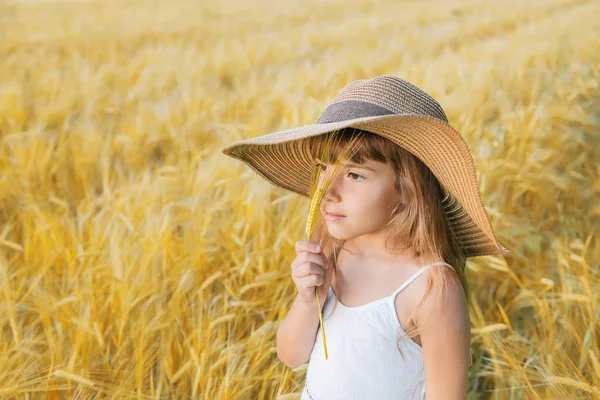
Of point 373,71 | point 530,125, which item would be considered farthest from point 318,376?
point 373,71

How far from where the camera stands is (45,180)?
7.42 feet

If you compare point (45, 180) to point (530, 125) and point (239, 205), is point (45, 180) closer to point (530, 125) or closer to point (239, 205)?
point (239, 205)

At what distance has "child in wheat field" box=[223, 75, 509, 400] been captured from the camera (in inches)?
40.1

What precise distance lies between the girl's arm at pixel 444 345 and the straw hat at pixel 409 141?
0.52 ft

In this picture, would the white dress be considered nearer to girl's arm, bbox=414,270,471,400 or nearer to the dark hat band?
girl's arm, bbox=414,270,471,400

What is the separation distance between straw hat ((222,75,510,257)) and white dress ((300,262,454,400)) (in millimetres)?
122

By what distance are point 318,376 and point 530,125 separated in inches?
65.3

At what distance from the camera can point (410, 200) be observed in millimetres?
1072

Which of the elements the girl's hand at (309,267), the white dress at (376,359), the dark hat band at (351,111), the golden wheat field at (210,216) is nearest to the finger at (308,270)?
the girl's hand at (309,267)

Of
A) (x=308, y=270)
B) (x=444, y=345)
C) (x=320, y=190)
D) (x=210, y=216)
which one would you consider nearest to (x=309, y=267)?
(x=308, y=270)

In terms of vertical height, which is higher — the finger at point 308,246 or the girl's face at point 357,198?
the girl's face at point 357,198

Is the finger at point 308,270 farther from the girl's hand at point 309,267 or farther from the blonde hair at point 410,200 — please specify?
the blonde hair at point 410,200

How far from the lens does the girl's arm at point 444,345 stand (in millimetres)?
1014

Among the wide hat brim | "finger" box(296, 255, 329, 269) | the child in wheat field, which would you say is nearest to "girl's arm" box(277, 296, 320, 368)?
the child in wheat field
